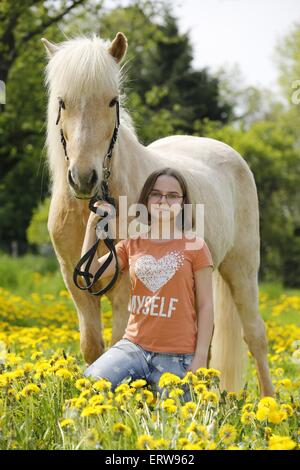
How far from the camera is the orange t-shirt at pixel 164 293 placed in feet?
10.1

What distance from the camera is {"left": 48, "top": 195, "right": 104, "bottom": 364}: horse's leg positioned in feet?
11.3

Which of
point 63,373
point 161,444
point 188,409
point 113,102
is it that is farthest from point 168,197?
point 161,444

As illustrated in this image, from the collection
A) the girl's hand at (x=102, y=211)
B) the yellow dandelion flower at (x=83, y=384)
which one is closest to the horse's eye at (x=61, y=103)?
the girl's hand at (x=102, y=211)

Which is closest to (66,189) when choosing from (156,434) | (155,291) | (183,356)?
(155,291)

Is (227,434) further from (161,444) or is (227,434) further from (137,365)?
A: (137,365)

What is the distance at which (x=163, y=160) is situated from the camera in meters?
4.07

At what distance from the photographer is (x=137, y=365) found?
303 centimetres

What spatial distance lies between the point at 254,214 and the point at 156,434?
2.81 m

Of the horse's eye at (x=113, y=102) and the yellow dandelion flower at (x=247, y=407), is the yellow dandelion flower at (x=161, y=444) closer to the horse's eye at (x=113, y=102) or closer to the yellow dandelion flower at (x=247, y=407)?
the yellow dandelion flower at (x=247, y=407)

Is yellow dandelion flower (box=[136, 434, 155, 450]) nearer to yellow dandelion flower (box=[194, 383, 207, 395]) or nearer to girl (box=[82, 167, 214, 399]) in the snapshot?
yellow dandelion flower (box=[194, 383, 207, 395])

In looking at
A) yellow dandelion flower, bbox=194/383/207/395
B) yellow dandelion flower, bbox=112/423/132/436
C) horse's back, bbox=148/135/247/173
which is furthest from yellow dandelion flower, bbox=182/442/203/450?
horse's back, bbox=148/135/247/173

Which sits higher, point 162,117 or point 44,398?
point 162,117

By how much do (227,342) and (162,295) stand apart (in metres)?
1.73

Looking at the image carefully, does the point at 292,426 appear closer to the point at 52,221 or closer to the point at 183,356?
the point at 183,356
